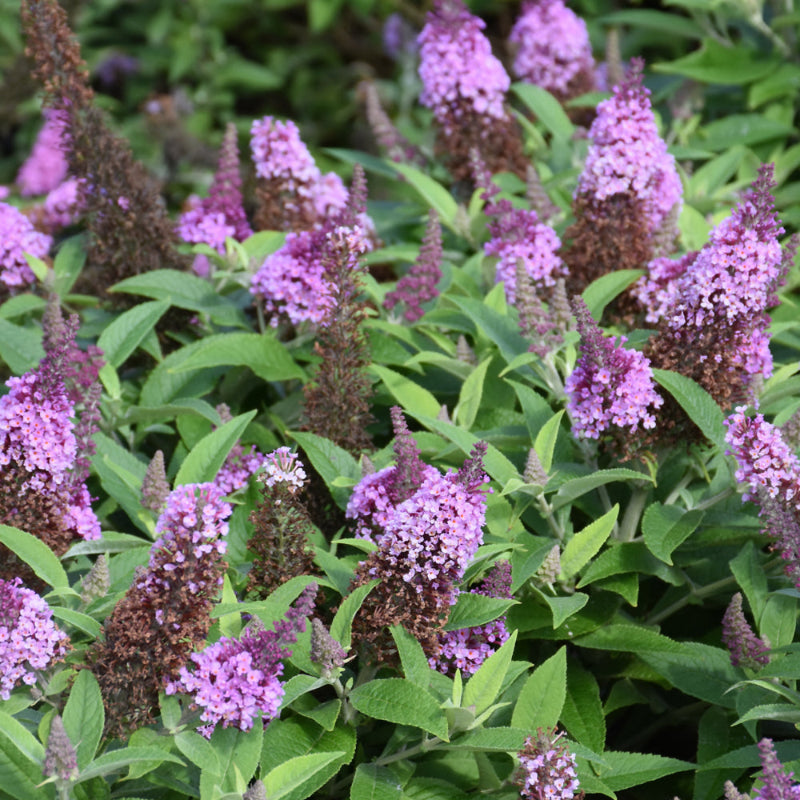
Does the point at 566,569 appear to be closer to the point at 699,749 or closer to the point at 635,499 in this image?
the point at 635,499

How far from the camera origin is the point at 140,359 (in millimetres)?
3812

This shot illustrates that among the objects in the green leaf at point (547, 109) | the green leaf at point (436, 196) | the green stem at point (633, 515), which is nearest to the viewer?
the green stem at point (633, 515)

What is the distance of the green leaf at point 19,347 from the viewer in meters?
3.34

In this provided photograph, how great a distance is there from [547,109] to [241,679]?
10.0 ft

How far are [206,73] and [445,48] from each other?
392cm

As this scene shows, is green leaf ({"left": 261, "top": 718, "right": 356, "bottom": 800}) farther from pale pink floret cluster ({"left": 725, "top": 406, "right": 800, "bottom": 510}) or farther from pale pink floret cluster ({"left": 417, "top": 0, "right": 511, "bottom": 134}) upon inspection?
pale pink floret cluster ({"left": 417, "top": 0, "right": 511, "bottom": 134})

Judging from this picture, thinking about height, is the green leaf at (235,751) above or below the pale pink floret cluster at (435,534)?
below

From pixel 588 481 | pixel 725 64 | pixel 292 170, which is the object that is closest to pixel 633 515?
pixel 588 481

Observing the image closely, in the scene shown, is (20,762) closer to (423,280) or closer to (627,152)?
(423,280)

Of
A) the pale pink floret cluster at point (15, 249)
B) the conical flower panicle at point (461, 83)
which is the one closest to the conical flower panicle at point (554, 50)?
the conical flower panicle at point (461, 83)

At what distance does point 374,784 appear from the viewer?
96.3 inches

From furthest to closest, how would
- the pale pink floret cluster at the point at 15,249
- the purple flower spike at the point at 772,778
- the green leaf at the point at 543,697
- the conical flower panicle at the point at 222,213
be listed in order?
the conical flower panicle at the point at 222,213
the pale pink floret cluster at the point at 15,249
the green leaf at the point at 543,697
the purple flower spike at the point at 772,778

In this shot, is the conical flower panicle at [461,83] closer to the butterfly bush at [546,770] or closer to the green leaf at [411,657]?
the green leaf at [411,657]

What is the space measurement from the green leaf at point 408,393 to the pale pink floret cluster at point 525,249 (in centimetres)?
45
